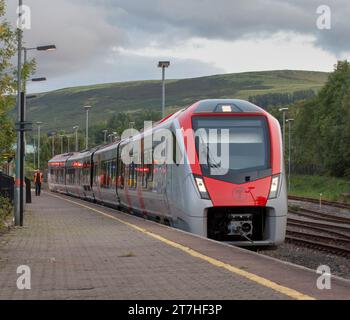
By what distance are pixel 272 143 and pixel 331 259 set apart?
10.1 feet

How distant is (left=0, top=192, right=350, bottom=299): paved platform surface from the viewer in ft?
31.0

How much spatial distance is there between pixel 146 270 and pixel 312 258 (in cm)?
804

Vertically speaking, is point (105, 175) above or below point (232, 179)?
below

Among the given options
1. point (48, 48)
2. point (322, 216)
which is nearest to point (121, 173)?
point (48, 48)

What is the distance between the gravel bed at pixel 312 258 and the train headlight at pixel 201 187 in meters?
2.46

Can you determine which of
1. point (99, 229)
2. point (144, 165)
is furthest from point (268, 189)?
point (144, 165)

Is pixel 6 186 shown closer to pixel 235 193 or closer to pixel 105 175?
pixel 105 175

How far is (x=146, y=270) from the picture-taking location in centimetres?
1187

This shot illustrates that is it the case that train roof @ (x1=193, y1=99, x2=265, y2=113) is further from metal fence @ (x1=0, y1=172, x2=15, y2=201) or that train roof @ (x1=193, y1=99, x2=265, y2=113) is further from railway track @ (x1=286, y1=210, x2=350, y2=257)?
metal fence @ (x1=0, y1=172, x2=15, y2=201)

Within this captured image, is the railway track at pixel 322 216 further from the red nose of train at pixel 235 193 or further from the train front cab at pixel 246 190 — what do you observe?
the red nose of train at pixel 235 193

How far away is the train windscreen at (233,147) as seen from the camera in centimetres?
1809

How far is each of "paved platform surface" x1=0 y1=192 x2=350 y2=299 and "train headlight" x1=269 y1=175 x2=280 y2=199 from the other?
1.96 m
